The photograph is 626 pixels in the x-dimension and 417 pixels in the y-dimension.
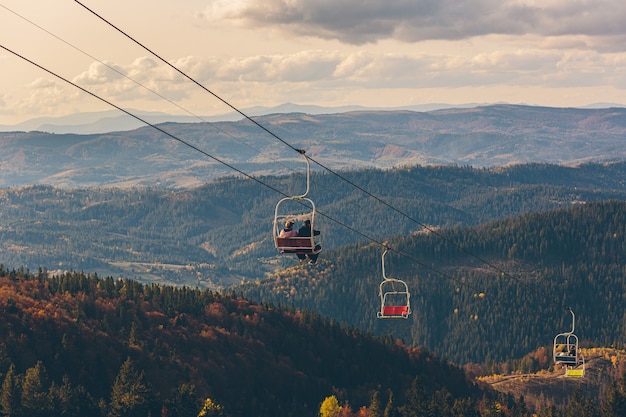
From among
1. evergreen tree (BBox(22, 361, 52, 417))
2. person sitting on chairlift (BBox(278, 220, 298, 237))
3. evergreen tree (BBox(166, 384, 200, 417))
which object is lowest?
evergreen tree (BBox(166, 384, 200, 417))

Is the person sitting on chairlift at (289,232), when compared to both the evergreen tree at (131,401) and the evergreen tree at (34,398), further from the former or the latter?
the evergreen tree at (131,401)

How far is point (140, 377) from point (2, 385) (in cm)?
2325

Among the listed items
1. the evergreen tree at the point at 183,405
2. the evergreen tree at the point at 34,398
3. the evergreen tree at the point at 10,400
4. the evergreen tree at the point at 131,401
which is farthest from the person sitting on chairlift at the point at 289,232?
the evergreen tree at the point at 183,405

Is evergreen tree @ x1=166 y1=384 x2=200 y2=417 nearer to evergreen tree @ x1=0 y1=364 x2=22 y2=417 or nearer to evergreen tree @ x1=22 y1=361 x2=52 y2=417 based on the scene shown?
evergreen tree @ x1=22 y1=361 x2=52 y2=417

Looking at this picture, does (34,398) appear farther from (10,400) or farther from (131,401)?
(131,401)

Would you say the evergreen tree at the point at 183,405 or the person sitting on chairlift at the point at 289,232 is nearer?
the person sitting on chairlift at the point at 289,232

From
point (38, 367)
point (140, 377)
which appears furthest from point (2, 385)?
point (140, 377)

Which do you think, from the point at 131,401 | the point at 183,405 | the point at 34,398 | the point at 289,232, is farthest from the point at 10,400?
the point at 289,232

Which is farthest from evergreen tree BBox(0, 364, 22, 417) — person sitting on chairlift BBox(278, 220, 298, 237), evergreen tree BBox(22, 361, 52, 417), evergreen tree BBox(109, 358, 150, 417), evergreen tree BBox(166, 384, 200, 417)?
person sitting on chairlift BBox(278, 220, 298, 237)

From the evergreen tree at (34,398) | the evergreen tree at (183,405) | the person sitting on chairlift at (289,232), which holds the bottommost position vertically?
the evergreen tree at (183,405)

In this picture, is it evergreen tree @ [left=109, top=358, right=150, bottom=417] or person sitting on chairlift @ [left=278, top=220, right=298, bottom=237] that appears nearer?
person sitting on chairlift @ [left=278, top=220, right=298, bottom=237]

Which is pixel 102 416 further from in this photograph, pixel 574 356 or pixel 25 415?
pixel 574 356

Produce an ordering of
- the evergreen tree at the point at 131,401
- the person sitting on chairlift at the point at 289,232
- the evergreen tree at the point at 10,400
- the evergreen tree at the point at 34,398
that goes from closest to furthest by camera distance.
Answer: the person sitting on chairlift at the point at 289,232 → the evergreen tree at the point at 10,400 → the evergreen tree at the point at 34,398 → the evergreen tree at the point at 131,401

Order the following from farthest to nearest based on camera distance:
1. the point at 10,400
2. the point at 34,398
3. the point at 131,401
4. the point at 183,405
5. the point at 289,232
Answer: the point at 183,405 → the point at 131,401 → the point at 34,398 → the point at 10,400 → the point at 289,232
